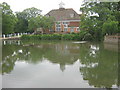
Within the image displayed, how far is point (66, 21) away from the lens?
40.5 m

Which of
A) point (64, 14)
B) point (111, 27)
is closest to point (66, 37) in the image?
point (111, 27)

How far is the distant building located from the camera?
1572 inches

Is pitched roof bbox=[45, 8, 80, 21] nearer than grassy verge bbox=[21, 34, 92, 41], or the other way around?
grassy verge bbox=[21, 34, 92, 41]

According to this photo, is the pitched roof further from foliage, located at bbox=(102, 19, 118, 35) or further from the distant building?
foliage, located at bbox=(102, 19, 118, 35)

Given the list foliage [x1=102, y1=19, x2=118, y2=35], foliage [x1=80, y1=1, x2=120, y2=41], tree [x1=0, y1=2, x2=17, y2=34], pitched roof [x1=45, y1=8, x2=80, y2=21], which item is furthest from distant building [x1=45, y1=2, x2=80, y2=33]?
foliage [x1=102, y1=19, x2=118, y2=35]

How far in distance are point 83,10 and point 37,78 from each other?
2116 cm

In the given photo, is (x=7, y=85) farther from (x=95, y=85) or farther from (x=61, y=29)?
(x=61, y=29)

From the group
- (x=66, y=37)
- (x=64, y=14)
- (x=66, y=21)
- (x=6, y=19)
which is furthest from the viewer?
(x=64, y=14)

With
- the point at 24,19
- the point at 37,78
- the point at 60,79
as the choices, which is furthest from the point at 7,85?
the point at 24,19

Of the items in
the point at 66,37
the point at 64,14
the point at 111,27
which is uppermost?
the point at 64,14

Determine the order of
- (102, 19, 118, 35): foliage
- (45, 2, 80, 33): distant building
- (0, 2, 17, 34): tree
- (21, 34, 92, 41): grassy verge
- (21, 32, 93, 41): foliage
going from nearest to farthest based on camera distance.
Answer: (102, 19, 118, 35): foliage, (21, 32, 93, 41): foliage, (21, 34, 92, 41): grassy verge, (0, 2, 17, 34): tree, (45, 2, 80, 33): distant building

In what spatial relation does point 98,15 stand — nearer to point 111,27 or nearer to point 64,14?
point 111,27

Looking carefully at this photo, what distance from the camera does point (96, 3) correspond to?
25234 millimetres

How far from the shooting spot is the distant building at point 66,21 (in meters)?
39.9
